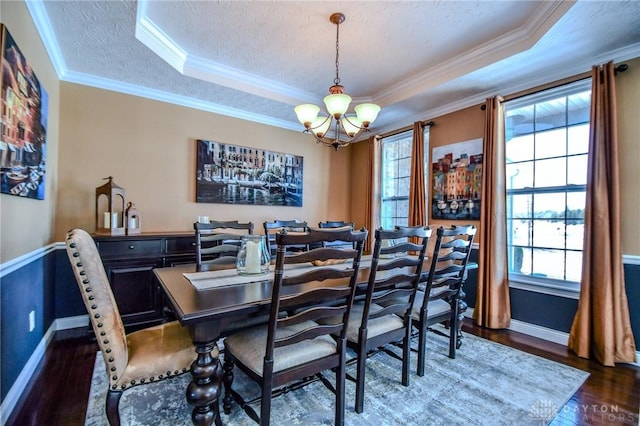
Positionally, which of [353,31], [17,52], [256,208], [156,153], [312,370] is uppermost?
[353,31]

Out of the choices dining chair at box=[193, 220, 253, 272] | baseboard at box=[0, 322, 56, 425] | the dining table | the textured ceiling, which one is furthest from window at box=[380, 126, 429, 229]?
baseboard at box=[0, 322, 56, 425]

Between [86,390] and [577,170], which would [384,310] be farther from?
[577,170]

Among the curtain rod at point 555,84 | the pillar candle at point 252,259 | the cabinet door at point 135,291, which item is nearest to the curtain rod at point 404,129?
the curtain rod at point 555,84

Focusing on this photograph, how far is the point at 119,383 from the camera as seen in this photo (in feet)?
4.29

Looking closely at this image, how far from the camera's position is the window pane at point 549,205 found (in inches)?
114

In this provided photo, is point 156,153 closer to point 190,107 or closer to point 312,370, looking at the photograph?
point 190,107

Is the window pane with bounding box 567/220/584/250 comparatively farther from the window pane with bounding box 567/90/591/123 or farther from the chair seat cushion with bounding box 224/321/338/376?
the chair seat cushion with bounding box 224/321/338/376

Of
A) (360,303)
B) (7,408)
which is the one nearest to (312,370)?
(360,303)

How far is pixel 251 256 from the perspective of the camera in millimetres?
1856

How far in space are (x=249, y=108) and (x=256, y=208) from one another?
136cm

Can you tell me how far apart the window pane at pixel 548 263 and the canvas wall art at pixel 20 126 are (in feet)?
14.1

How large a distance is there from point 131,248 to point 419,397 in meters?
2.77

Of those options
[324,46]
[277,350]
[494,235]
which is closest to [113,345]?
[277,350]

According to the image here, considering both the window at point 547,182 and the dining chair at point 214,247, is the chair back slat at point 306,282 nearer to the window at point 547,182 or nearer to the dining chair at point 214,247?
the dining chair at point 214,247
